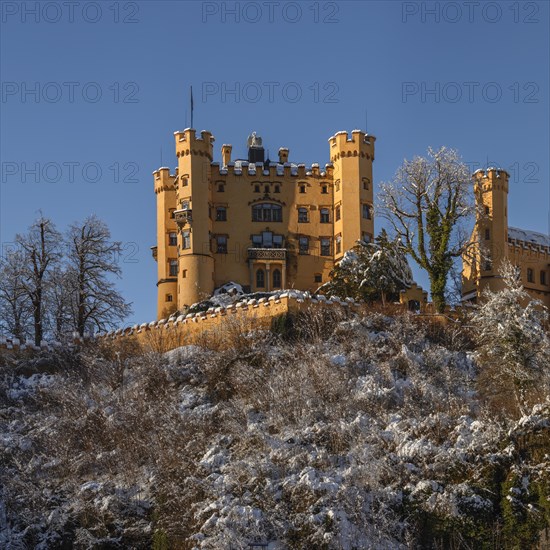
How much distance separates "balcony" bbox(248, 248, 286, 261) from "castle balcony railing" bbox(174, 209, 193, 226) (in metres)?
3.76

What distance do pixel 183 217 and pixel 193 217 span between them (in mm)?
539

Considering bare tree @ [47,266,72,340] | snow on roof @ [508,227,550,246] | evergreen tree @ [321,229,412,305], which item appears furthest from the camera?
snow on roof @ [508,227,550,246]

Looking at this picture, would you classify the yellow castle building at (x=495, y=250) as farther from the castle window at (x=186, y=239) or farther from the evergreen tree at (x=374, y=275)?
the castle window at (x=186, y=239)

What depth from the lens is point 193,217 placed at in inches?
2494

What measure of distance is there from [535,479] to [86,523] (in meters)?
13.7

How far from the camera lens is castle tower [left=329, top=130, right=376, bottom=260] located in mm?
63594

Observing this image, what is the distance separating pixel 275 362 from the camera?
44781mm

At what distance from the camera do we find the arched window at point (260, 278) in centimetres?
6439

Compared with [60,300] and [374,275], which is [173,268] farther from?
[374,275]

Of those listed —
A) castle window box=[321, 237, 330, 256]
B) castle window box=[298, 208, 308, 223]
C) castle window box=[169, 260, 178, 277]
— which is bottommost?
castle window box=[169, 260, 178, 277]

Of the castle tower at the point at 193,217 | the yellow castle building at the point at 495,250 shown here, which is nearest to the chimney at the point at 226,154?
the castle tower at the point at 193,217

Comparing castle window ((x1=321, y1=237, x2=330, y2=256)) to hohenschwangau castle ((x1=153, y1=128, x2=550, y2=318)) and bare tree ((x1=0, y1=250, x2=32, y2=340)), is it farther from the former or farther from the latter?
bare tree ((x1=0, y1=250, x2=32, y2=340))

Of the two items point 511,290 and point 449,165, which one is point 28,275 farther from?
point 511,290

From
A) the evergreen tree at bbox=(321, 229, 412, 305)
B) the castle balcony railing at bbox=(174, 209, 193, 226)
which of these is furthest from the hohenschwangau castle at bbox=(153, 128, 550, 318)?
the evergreen tree at bbox=(321, 229, 412, 305)
